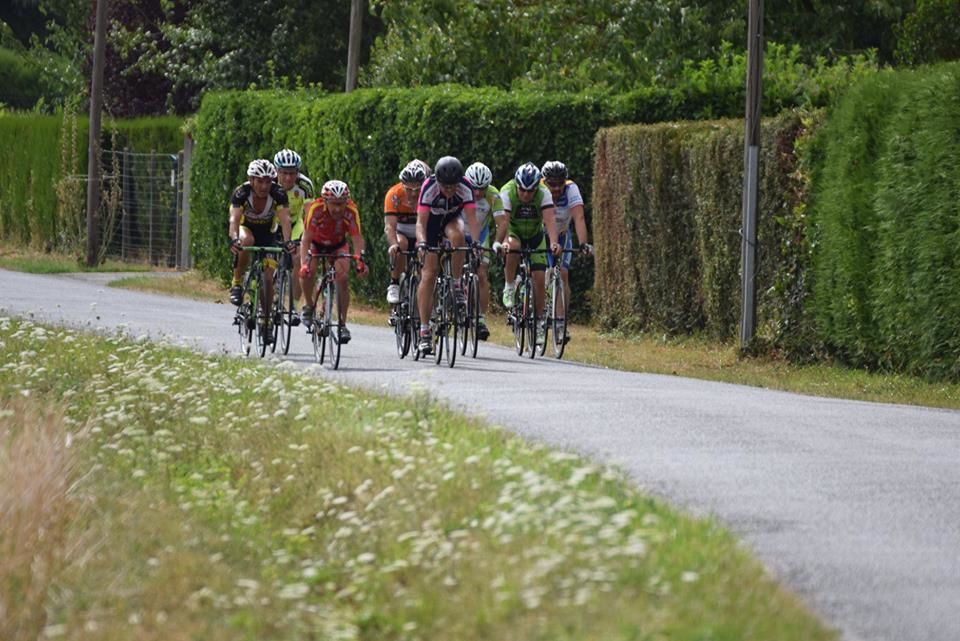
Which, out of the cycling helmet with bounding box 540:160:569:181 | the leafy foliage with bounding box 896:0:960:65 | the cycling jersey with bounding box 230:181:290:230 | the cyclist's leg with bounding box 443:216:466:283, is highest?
the leafy foliage with bounding box 896:0:960:65

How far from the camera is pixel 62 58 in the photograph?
69.9m

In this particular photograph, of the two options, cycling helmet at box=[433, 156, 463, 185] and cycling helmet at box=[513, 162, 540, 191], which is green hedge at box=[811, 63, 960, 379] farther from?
cycling helmet at box=[433, 156, 463, 185]

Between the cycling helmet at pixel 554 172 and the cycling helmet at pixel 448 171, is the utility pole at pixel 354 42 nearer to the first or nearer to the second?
the cycling helmet at pixel 554 172

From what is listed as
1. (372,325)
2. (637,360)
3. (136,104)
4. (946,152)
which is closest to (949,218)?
(946,152)

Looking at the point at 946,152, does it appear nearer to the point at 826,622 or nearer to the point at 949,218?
the point at 949,218

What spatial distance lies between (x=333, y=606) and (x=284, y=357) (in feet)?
34.2

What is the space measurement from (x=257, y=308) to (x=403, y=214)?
1653 millimetres

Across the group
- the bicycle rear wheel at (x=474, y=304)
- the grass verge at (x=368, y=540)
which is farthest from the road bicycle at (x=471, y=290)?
the grass verge at (x=368, y=540)

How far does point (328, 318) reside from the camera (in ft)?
56.1

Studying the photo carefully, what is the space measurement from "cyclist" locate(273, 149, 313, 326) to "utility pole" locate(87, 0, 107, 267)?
1762 cm

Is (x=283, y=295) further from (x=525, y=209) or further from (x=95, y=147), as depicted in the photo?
(x=95, y=147)

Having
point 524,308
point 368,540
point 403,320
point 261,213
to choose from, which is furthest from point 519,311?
point 368,540

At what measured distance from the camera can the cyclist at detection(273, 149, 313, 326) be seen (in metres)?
18.6

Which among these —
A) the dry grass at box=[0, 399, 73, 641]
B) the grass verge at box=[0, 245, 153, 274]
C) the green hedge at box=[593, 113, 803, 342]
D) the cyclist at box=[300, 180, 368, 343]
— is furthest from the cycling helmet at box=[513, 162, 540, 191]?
the grass verge at box=[0, 245, 153, 274]
